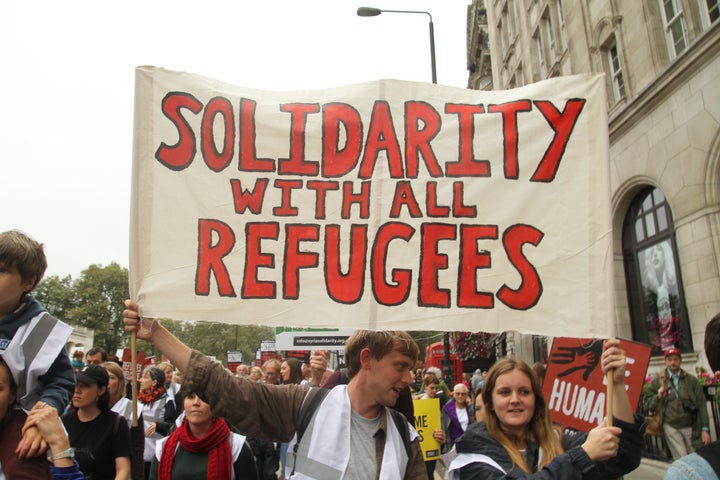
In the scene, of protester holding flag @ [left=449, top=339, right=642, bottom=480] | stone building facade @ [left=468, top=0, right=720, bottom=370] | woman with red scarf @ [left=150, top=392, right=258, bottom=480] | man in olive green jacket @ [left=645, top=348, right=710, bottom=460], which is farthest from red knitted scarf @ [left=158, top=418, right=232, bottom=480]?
stone building facade @ [left=468, top=0, right=720, bottom=370]

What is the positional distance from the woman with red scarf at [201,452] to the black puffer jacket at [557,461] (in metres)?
1.65

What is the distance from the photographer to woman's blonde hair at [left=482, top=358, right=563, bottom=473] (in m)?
2.38

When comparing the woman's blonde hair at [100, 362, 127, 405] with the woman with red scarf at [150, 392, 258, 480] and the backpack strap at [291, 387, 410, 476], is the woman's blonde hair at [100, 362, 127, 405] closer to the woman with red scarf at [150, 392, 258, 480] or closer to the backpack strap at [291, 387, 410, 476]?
the woman with red scarf at [150, 392, 258, 480]

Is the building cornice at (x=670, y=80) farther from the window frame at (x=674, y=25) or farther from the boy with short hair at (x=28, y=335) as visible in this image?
the boy with short hair at (x=28, y=335)

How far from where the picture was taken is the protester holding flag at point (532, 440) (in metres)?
2.22

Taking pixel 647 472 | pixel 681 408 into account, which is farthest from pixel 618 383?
pixel 647 472

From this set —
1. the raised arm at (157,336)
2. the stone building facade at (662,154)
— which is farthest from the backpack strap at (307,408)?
the stone building facade at (662,154)

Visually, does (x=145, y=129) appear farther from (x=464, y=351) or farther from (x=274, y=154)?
(x=464, y=351)

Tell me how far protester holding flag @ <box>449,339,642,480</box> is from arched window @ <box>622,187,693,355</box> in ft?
33.9

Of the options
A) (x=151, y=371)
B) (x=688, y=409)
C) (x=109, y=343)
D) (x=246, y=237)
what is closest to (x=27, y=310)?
(x=246, y=237)

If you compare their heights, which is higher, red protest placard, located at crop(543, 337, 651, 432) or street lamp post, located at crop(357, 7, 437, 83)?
street lamp post, located at crop(357, 7, 437, 83)

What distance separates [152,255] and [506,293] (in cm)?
188

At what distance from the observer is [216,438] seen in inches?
137

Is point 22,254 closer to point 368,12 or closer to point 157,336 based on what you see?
point 157,336
